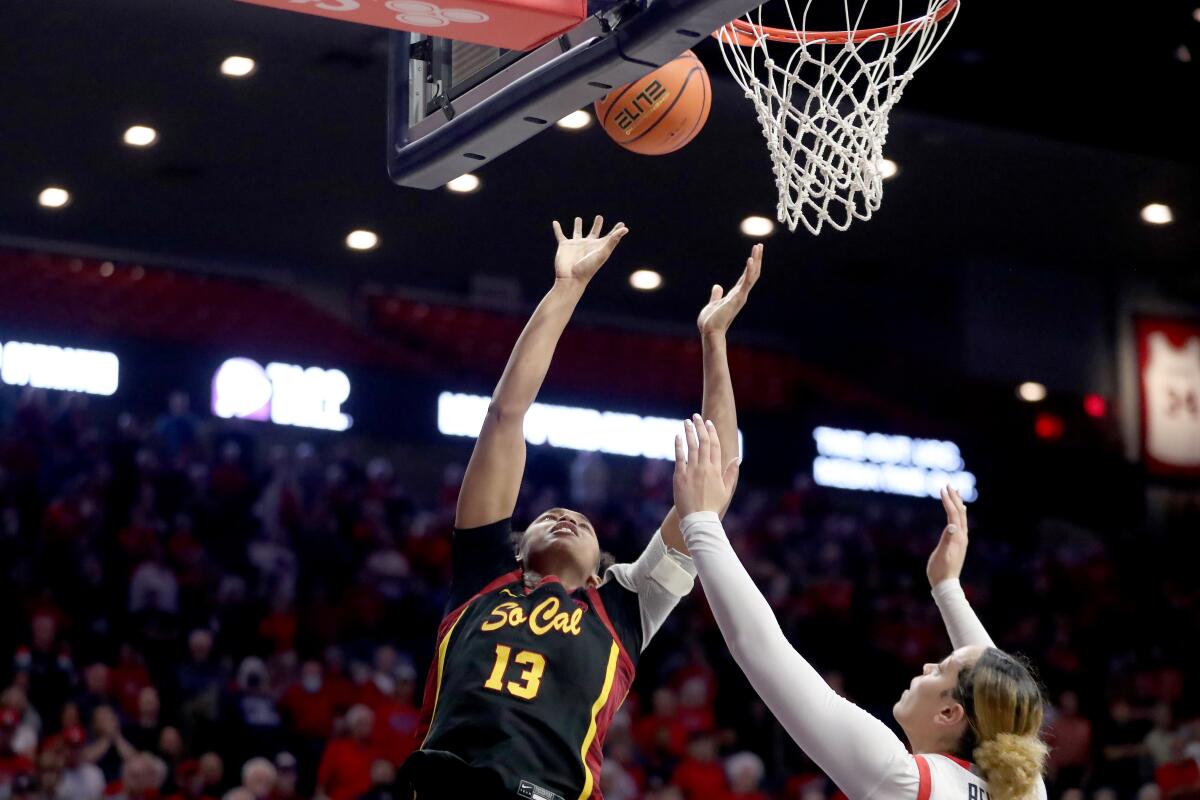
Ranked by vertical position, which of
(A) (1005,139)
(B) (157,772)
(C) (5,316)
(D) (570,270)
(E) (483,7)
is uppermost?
(A) (1005,139)

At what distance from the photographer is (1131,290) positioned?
48.0 feet

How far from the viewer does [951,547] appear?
12.2 ft

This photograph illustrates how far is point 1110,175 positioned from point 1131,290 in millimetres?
3207

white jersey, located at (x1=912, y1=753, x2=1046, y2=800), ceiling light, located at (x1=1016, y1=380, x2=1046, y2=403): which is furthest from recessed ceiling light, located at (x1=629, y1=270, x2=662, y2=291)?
white jersey, located at (x1=912, y1=753, x2=1046, y2=800)

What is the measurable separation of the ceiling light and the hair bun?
11737mm

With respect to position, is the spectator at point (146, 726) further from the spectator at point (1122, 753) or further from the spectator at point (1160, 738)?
the spectator at point (1160, 738)

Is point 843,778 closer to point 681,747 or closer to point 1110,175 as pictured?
point 681,747

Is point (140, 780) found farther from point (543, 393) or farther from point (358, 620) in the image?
point (543, 393)

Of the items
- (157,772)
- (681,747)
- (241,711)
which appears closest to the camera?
(157,772)

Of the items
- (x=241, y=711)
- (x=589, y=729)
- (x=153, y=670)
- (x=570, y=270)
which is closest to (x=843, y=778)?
(x=589, y=729)

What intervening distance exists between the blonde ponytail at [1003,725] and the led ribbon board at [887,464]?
475 inches

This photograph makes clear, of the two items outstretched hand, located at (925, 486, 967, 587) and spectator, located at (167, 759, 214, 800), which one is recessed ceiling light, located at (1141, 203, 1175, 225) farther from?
outstretched hand, located at (925, 486, 967, 587)

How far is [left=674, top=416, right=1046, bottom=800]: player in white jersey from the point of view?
2650 millimetres

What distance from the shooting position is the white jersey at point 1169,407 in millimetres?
14719
